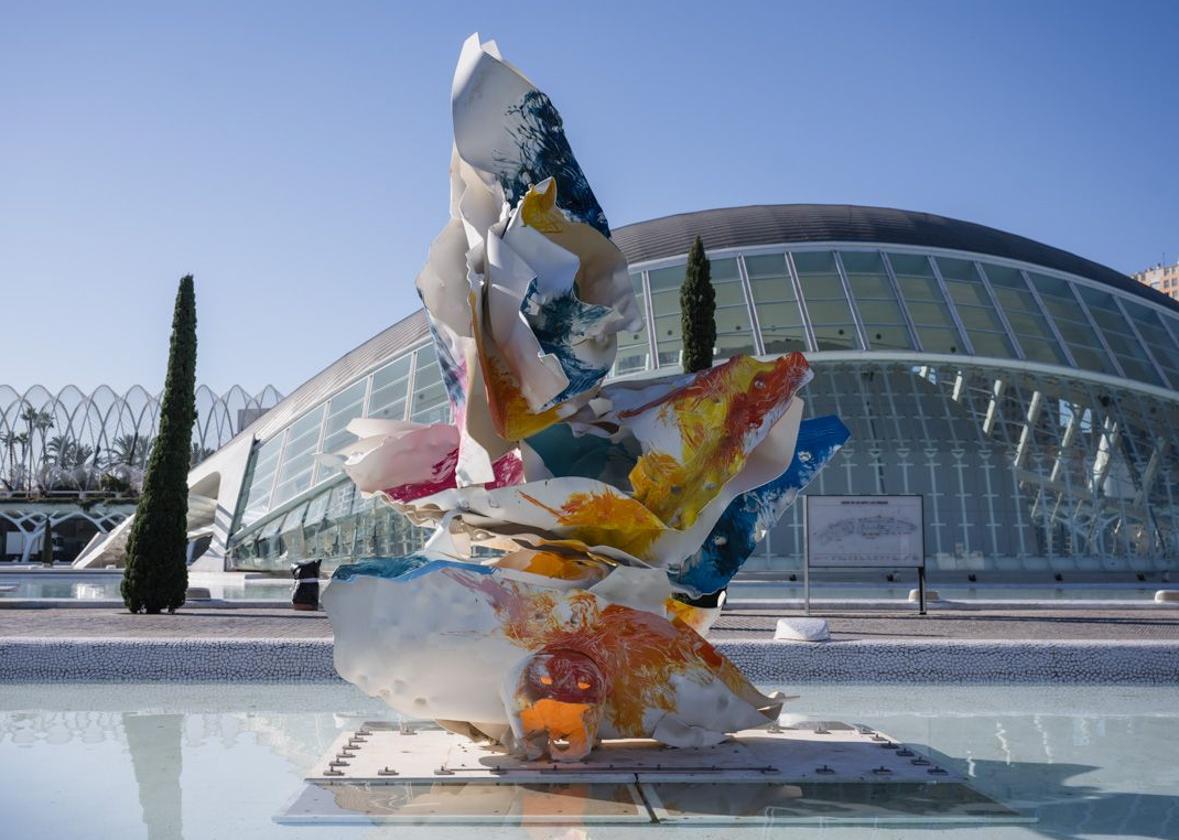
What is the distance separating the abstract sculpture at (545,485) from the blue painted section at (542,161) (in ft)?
0.04

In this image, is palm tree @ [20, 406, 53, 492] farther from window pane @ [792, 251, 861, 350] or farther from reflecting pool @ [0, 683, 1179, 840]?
reflecting pool @ [0, 683, 1179, 840]

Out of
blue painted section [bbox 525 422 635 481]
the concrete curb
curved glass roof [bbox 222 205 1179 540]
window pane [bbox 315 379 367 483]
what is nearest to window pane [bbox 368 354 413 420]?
curved glass roof [bbox 222 205 1179 540]

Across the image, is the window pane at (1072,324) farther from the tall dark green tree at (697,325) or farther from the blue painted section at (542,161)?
the blue painted section at (542,161)

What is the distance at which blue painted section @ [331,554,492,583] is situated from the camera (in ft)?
22.5

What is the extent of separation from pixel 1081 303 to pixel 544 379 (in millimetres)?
26583

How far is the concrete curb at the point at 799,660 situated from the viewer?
12.1m

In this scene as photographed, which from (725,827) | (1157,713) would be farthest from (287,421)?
(725,827)

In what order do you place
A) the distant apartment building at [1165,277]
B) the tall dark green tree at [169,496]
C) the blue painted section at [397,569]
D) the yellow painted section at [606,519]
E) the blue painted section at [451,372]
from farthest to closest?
the distant apartment building at [1165,277], the tall dark green tree at [169,496], the blue painted section at [451,372], the yellow painted section at [606,519], the blue painted section at [397,569]

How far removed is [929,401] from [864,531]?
10766 millimetres

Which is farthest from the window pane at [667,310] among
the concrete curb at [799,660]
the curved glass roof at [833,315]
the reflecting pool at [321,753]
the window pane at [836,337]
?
the reflecting pool at [321,753]

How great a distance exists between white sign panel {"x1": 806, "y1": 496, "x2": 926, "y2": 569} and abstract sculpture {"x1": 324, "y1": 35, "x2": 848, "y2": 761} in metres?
11.7

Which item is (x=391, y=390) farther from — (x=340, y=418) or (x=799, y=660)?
(x=799, y=660)

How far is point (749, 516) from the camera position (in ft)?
27.8

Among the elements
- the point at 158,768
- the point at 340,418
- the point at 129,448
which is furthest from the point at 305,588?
the point at 129,448
